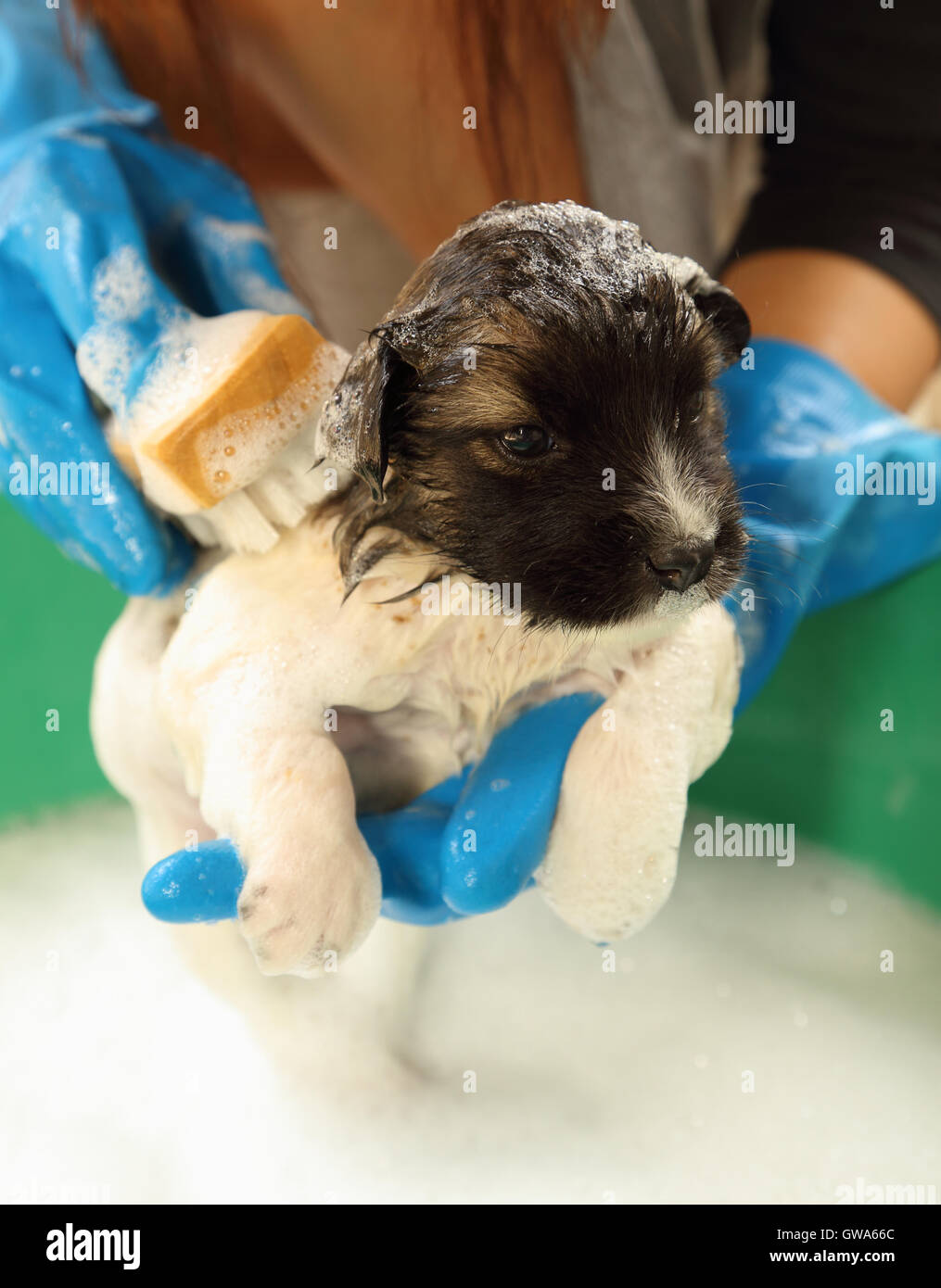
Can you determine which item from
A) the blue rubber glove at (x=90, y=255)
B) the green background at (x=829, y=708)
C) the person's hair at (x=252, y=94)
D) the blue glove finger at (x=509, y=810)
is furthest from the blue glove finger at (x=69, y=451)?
the green background at (x=829, y=708)

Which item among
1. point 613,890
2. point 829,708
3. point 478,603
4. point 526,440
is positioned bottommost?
point 829,708

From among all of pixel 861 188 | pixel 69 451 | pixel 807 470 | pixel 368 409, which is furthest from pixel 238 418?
pixel 861 188

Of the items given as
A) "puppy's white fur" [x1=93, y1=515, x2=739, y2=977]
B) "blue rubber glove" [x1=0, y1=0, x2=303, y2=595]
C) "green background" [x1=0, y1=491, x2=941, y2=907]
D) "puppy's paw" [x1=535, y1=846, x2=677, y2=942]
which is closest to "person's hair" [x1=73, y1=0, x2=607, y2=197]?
"blue rubber glove" [x1=0, y1=0, x2=303, y2=595]

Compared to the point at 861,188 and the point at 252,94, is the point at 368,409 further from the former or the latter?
the point at 861,188

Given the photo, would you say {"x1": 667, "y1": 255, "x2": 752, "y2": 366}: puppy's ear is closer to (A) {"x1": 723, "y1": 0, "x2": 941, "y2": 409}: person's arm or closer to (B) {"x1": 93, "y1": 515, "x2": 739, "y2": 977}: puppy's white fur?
(B) {"x1": 93, "y1": 515, "x2": 739, "y2": 977}: puppy's white fur

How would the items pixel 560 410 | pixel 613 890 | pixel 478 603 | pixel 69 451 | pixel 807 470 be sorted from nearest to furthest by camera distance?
pixel 560 410 → pixel 478 603 → pixel 613 890 → pixel 69 451 → pixel 807 470
